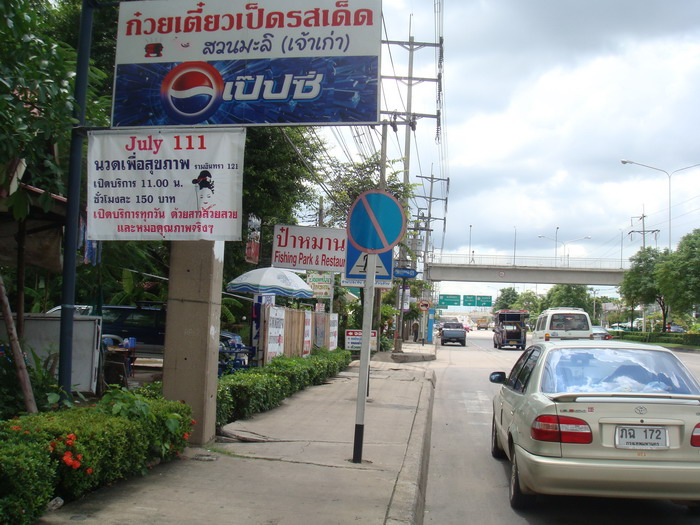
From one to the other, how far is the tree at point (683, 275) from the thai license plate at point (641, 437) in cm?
4366

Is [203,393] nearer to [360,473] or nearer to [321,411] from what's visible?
[360,473]

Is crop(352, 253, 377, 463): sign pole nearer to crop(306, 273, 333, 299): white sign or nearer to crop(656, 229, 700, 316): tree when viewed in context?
crop(306, 273, 333, 299): white sign

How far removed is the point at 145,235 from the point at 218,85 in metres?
1.88

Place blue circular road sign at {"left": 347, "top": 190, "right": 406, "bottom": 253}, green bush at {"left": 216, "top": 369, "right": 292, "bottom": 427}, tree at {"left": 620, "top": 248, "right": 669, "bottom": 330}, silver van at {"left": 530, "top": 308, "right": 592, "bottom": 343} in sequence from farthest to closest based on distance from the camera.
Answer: tree at {"left": 620, "top": 248, "right": 669, "bottom": 330} < silver van at {"left": 530, "top": 308, "right": 592, "bottom": 343} < green bush at {"left": 216, "top": 369, "right": 292, "bottom": 427} < blue circular road sign at {"left": 347, "top": 190, "right": 406, "bottom": 253}

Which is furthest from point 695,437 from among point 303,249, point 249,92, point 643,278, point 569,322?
point 643,278

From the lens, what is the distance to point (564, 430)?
498 centimetres

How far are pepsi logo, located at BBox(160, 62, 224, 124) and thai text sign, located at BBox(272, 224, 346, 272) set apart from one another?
6895 millimetres

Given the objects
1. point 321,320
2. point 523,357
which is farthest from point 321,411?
point 321,320

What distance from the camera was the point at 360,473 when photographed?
6262 millimetres

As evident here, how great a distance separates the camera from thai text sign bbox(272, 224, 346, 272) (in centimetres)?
1378

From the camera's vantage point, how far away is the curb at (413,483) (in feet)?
16.5

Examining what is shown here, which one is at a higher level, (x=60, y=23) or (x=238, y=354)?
(x=60, y=23)

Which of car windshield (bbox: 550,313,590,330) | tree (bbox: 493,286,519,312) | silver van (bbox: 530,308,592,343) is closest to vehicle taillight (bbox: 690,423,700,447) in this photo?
silver van (bbox: 530,308,592,343)

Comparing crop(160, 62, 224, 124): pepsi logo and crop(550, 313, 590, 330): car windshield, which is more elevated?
crop(160, 62, 224, 124): pepsi logo
